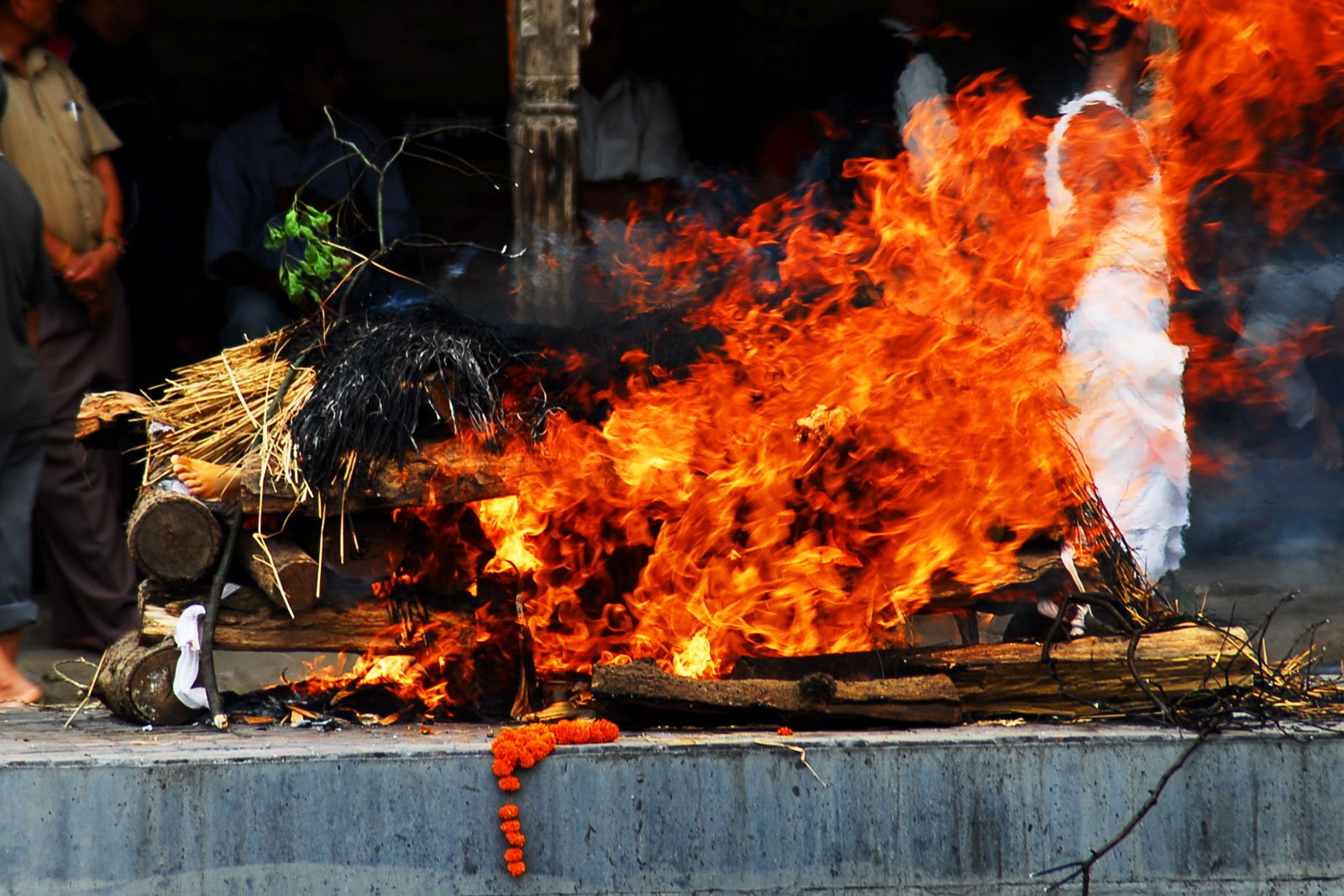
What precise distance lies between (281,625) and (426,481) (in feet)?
2.40

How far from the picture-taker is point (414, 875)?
3785 mm

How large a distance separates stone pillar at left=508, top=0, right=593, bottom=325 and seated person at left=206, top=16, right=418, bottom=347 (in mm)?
1261

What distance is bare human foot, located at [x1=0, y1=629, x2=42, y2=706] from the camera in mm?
5266

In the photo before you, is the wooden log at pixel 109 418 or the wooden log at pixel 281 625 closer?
the wooden log at pixel 281 625

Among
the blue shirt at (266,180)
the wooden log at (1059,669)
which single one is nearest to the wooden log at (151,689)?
the wooden log at (1059,669)

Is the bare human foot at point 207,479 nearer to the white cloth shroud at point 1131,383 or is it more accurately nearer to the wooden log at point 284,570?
the wooden log at point 284,570

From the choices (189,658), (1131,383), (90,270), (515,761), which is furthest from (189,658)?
(1131,383)

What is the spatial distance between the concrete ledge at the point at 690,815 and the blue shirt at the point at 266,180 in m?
3.68

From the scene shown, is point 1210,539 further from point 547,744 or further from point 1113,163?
point 547,744

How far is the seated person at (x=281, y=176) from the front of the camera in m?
6.95

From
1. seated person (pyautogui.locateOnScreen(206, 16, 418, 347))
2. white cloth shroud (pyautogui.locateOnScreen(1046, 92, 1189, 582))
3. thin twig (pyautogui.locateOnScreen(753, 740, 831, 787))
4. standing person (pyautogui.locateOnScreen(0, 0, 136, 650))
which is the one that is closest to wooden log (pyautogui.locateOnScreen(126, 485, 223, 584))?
thin twig (pyautogui.locateOnScreen(753, 740, 831, 787))

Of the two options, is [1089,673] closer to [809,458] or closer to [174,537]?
[809,458]

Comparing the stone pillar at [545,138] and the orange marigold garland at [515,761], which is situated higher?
the stone pillar at [545,138]

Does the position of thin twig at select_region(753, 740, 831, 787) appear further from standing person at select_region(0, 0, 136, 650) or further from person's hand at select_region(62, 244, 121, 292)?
person's hand at select_region(62, 244, 121, 292)
